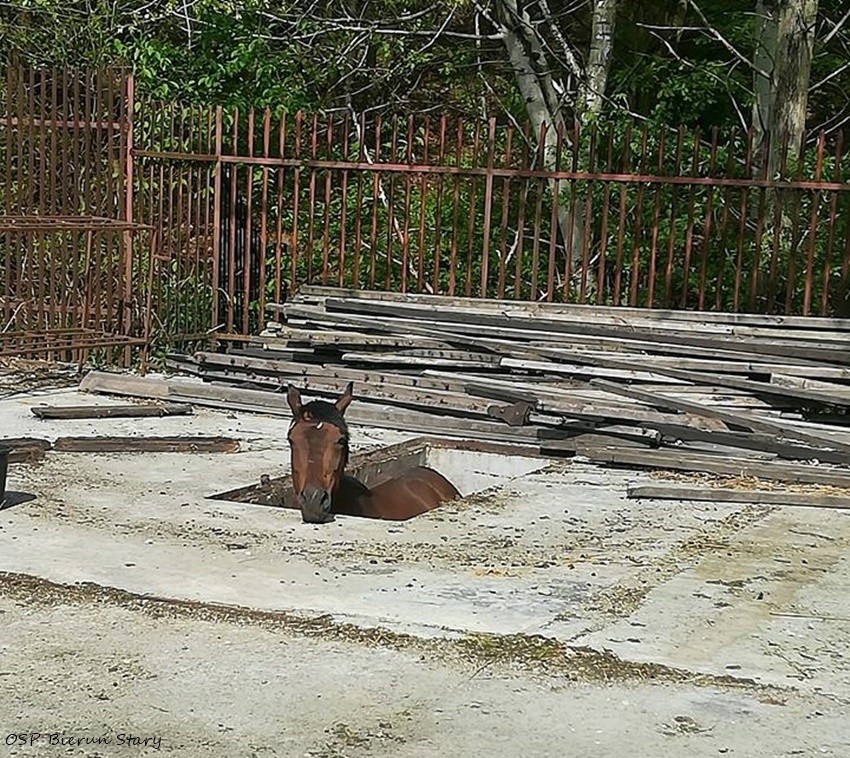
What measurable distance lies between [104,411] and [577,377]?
→ 14.0ft

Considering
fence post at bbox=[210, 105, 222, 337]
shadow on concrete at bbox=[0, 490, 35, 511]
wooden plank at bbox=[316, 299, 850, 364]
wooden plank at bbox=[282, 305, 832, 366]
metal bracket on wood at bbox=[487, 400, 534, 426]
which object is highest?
fence post at bbox=[210, 105, 222, 337]

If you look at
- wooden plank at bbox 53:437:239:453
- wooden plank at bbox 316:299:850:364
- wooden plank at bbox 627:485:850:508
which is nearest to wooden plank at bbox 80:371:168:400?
wooden plank at bbox 316:299:850:364

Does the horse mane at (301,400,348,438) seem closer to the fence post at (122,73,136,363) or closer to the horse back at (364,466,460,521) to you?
the horse back at (364,466,460,521)

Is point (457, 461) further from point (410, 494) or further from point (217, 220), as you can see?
point (217, 220)

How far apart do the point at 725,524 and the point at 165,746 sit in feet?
16.6

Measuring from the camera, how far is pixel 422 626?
273 inches

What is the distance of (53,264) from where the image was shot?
647 inches

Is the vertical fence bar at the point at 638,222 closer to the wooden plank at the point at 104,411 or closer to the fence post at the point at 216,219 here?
the fence post at the point at 216,219

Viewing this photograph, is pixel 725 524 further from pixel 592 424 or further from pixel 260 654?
pixel 260 654

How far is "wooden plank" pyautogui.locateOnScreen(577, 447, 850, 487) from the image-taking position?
35.0 feet

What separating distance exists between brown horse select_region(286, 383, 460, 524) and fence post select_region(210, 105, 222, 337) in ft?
23.1

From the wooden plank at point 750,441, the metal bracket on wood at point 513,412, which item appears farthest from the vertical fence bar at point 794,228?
the metal bracket on wood at point 513,412

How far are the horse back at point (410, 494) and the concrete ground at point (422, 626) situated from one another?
0.50 m

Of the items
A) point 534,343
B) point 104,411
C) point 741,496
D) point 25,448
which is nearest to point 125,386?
point 104,411
